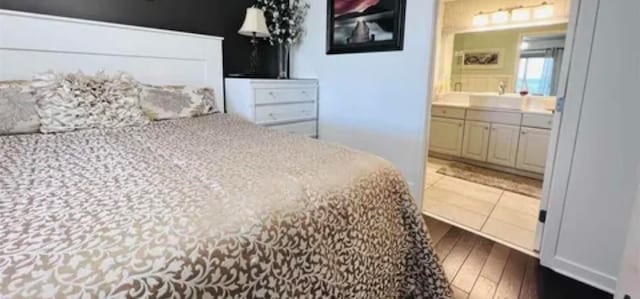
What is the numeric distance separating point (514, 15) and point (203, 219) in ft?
13.6

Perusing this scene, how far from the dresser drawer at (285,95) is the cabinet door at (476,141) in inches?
79.5

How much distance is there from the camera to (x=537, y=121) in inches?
130

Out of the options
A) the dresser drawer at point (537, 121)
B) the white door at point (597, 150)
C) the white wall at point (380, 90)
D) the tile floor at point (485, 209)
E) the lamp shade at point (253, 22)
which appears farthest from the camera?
the dresser drawer at point (537, 121)

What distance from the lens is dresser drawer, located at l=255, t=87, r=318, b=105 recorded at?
2676 millimetres

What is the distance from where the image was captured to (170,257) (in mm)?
609

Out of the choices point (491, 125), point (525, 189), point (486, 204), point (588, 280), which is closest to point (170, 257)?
point (588, 280)

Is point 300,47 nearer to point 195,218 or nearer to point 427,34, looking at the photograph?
point 427,34

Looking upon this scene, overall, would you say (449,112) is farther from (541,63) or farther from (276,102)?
(276,102)

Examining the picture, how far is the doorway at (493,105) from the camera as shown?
9.94 ft

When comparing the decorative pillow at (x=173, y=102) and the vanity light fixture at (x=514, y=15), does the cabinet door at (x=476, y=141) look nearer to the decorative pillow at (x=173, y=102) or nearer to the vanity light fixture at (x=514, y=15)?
the vanity light fixture at (x=514, y=15)

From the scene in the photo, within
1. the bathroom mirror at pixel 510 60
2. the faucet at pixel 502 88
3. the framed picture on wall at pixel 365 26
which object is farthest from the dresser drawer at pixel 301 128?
the faucet at pixel 502 88

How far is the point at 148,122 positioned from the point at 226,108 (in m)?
1.02

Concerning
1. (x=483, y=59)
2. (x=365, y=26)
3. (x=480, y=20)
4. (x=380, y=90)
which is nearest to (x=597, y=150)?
(x=380, y=90)

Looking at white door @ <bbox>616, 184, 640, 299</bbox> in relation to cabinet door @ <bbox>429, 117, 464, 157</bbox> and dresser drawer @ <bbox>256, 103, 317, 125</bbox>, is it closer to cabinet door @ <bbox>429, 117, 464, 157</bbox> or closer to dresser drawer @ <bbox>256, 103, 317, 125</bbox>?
dresser drawer @ <bbox>256, 103, 317, 125</bbox>
